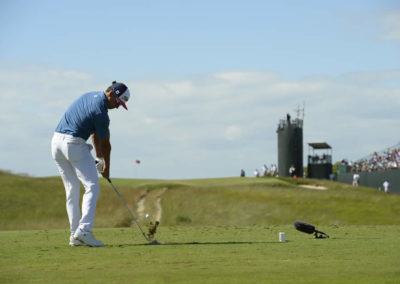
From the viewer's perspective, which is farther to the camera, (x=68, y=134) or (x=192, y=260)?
(x=68, y=134)

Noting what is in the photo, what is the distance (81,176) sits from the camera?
1214 cm

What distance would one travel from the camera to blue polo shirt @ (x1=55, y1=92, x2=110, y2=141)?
11867mm

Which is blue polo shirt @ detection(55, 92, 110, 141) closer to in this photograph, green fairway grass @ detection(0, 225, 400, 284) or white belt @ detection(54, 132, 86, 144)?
white belt @ detection(54, 132, 86, 144)

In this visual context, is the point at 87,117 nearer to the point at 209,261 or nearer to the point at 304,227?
the point at 209,261

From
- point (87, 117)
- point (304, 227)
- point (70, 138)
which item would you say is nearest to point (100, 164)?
point (70, 138)

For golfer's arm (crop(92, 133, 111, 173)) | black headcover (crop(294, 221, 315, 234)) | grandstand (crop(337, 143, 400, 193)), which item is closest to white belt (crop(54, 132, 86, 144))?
golfer's arm (crop(92, 133, 111, 173))

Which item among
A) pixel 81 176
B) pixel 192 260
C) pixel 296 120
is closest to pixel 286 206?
pixel 81 176

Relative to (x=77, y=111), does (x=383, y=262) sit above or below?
below

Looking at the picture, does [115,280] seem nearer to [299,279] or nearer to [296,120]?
[299,279]

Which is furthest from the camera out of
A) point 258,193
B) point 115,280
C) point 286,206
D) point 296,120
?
point 296,120

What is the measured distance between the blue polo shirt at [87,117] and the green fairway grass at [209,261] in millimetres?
2020

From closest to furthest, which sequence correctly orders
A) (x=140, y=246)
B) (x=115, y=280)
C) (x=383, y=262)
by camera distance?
(x=115, y=280) → (x=383, y=262) → (x=140, y=246)

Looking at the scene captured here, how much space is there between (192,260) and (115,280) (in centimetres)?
206

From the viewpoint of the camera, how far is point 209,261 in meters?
9.06
